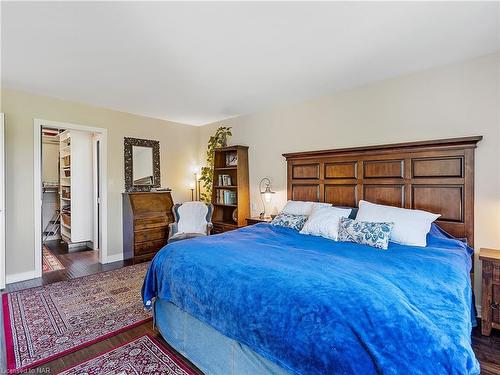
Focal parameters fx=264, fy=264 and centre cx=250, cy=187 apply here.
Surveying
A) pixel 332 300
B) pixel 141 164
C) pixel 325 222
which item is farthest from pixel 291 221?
pixel 141 164

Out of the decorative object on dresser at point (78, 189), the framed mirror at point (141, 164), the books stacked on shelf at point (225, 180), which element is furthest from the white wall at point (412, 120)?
the decorative object on dresser at point (78, 189)

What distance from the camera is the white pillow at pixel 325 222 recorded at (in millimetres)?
2680

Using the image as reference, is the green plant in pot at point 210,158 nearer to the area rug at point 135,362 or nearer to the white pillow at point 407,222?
the white pillow at point 407,222

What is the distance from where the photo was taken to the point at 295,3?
1778 mm

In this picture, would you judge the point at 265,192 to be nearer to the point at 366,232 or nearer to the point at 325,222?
the point at 325,222

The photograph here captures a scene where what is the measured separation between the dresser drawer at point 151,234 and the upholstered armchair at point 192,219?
0.28 metres

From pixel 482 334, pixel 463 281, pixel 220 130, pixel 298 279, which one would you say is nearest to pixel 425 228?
pixel 463 281

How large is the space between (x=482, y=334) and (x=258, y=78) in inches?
127

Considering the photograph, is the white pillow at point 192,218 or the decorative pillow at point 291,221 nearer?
the decorative pillow at point 291,221

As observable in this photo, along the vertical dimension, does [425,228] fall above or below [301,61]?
below

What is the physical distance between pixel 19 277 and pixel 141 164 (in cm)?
229

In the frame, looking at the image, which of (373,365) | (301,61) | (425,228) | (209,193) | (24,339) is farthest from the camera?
(209,193)

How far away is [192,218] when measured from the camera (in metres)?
4.37

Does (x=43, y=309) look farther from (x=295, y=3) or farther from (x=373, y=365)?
(x=295, y=3)
